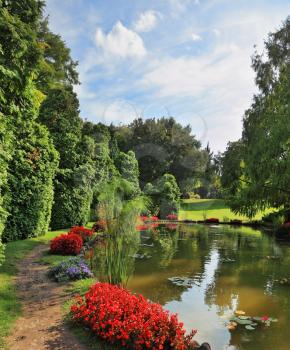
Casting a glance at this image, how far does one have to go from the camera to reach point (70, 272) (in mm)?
9461

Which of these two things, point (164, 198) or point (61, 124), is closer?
point (61, 124)

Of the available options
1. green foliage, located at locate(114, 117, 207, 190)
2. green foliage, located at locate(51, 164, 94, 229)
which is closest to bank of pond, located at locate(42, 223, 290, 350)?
green foliage, located at locate(51, 164, 94, 229)

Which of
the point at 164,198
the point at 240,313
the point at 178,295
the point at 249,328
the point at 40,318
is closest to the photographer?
the point at 40,318

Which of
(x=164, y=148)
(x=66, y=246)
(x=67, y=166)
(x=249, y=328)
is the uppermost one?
(x=164, y=148)

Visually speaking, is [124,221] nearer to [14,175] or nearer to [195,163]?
[14,175]

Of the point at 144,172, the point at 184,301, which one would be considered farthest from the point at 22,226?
the point at 144,172

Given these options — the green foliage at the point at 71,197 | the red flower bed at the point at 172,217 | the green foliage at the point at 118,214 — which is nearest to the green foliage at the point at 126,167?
the red flower bed at the point at 172,217

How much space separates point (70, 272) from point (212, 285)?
4419mm

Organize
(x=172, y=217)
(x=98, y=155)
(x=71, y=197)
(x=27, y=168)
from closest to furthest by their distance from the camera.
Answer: (x=27, y=168), (x=71, y=197), (x=98, y=155), (x=172, y=217)

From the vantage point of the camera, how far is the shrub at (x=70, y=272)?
936 centimetres

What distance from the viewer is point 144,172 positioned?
5578cm

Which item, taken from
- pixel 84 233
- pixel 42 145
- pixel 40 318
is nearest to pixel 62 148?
pixel 42 145

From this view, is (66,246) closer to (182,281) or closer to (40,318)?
(182,281)

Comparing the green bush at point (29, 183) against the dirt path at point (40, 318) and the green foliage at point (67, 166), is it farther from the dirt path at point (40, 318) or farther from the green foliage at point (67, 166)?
the dirt path at point (40, 318)
